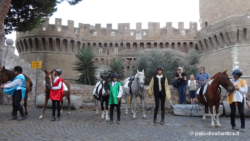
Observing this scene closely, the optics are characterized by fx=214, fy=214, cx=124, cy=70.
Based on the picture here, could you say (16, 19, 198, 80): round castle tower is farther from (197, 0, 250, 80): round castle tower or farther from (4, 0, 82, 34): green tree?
(4, 0, 82, 34): green tree

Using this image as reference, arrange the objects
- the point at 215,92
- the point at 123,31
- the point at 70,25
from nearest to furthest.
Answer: the point at 215,92 < the point at 70,25 < the point at 123,31

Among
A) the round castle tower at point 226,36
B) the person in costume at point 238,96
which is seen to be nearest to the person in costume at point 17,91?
the person in costume at point 238,96

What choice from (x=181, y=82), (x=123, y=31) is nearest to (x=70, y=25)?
(x=123, y=31)

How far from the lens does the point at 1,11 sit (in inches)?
424

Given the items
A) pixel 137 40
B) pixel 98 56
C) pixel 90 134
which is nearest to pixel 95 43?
pixel 98 56

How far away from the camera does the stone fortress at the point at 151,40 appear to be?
27031mm

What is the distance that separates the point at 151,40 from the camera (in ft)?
111

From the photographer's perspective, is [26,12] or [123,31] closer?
[26,12]

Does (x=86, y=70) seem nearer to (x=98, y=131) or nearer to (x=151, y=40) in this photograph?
(x=151, y=40)

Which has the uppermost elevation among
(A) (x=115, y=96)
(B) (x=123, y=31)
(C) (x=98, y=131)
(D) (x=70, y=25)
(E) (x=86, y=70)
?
(D) (x=70, y=25)

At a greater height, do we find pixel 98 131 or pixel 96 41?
pixel 96 41

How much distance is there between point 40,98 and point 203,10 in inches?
1159

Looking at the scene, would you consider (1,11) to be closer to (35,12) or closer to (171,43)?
(35,12)

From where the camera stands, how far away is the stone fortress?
27031mm
